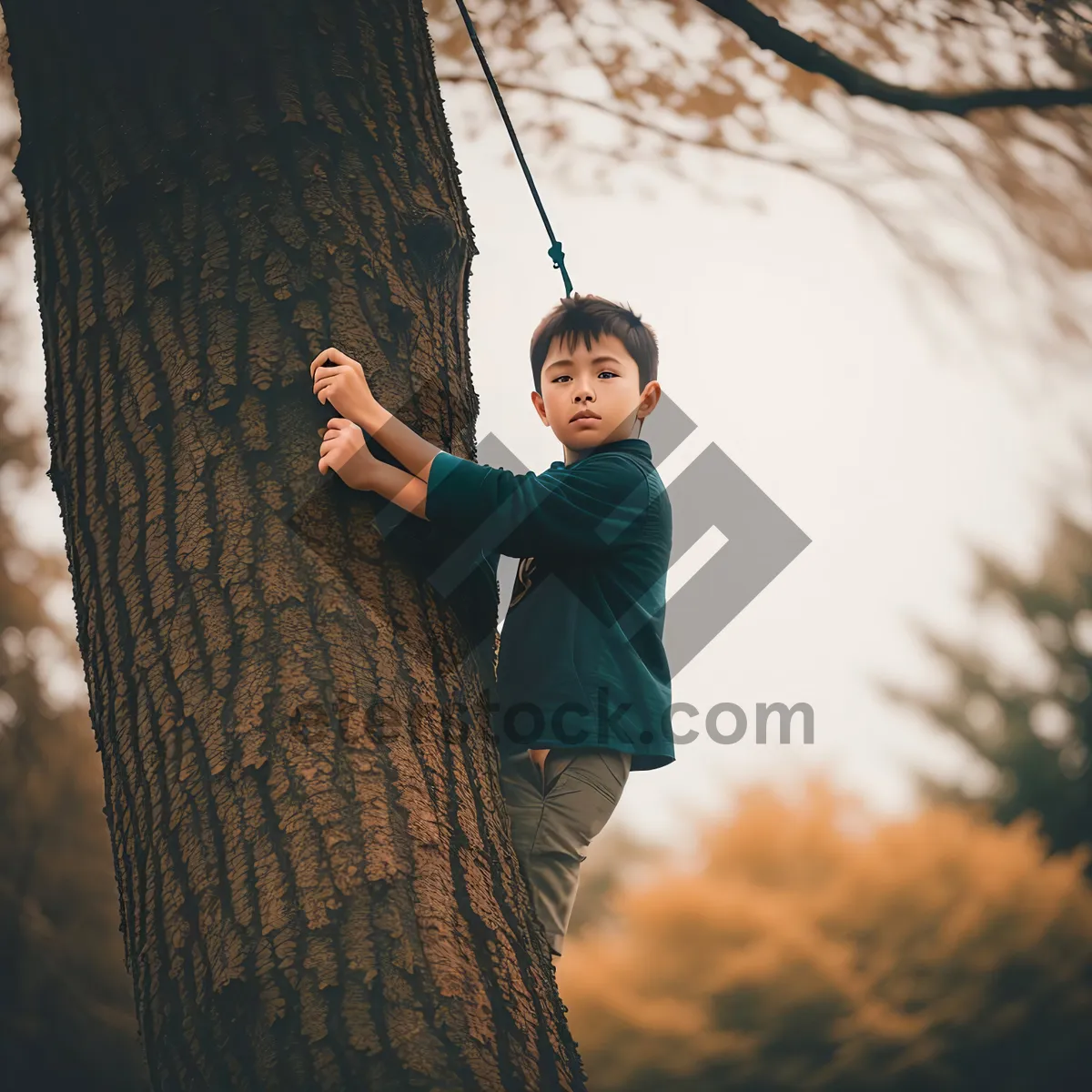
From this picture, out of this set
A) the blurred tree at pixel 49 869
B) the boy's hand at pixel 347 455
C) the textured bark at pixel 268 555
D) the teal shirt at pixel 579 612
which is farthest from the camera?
the blurred tree at pixel 49 869

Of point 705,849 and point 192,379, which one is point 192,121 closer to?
point 192,379

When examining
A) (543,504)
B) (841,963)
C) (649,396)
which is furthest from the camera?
(841,963)

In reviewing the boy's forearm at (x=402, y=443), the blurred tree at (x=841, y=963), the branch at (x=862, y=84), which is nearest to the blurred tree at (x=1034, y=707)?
the blurred tree at (x=841, y=963)

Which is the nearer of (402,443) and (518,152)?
(402,443)

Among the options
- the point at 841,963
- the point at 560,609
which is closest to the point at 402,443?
the point at 560,609

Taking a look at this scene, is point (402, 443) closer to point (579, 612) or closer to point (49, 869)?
point (579, 612)

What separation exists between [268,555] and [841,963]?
3.70 m

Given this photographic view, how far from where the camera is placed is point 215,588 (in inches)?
45.5

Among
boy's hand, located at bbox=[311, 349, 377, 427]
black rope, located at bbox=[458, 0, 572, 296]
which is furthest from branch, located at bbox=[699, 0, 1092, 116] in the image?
boy's hand, located at bbox=[311, 349, 377, 427]

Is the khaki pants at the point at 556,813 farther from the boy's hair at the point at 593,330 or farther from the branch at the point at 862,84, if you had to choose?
the branch at the point at 862,84

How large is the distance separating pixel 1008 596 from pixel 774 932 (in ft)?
5.20

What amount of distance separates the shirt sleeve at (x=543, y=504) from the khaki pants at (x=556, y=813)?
271 millimetres

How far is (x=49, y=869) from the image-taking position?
4.24 m

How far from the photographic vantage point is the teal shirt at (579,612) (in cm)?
135
